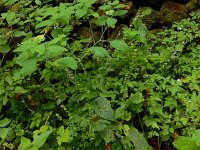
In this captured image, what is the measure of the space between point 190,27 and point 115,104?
148cm

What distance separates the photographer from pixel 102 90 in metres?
3.01

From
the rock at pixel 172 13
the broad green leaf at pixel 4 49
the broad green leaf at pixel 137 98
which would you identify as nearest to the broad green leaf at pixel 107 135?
the broad green leaf at pixel 137 98

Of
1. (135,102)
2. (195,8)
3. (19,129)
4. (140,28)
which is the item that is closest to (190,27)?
(195,8)

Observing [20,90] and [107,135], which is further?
[20,90]

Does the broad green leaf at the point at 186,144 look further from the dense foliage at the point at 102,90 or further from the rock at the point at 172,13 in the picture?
the rock at the point at 172,13

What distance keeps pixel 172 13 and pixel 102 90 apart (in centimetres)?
170

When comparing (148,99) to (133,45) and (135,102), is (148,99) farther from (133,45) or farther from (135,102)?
(133,45)

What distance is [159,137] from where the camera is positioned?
9.71 ft

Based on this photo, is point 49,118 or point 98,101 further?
point 49,118

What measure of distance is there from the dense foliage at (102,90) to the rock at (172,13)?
16cm

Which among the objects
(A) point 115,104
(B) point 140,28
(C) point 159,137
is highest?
(B) point 140,28

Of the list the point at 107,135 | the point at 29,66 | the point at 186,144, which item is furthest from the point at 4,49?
the point at 186,144

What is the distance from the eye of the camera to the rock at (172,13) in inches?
162

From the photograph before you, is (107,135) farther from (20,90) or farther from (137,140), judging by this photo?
(20,90)
